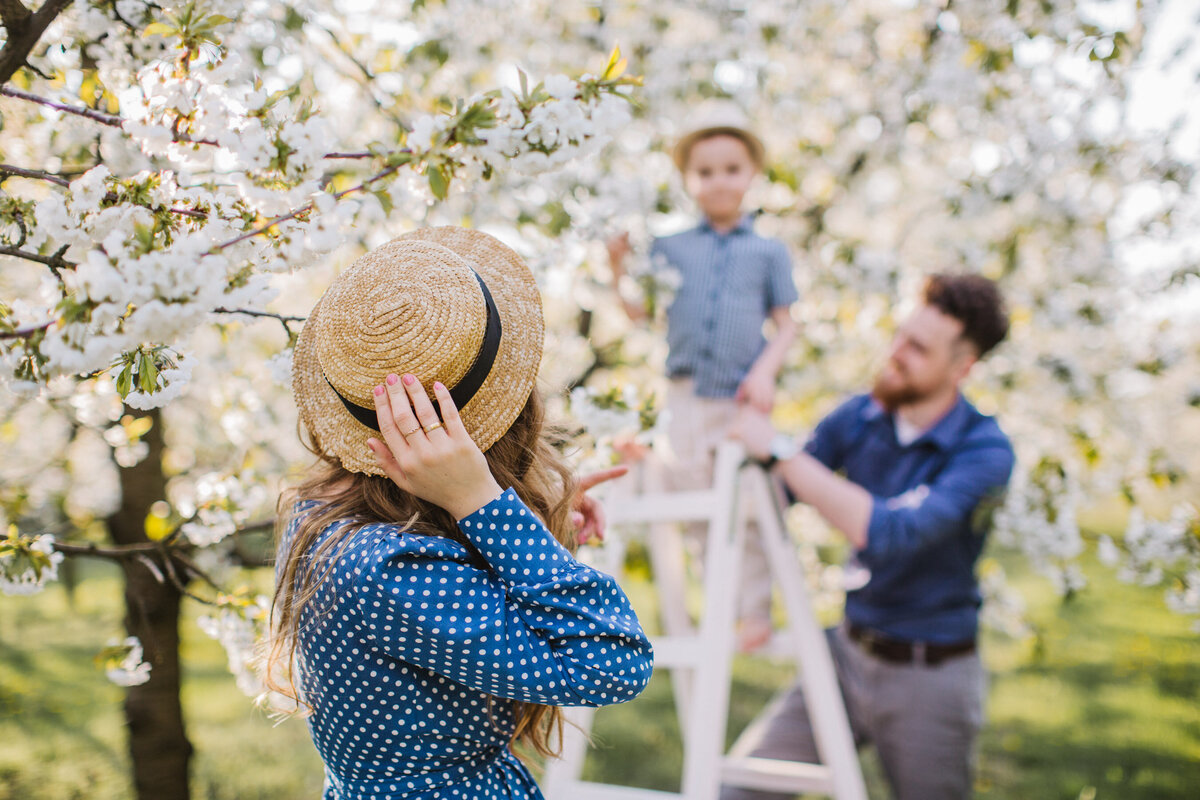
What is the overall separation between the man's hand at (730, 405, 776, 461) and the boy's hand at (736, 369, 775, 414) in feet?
0.37

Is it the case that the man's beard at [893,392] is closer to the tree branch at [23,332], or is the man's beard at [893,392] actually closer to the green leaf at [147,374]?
the green leaf at [147,374]

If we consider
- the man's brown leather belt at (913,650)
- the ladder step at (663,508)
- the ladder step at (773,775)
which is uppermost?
the ladder step at (663,508)

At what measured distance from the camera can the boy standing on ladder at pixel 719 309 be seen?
3.11 metres

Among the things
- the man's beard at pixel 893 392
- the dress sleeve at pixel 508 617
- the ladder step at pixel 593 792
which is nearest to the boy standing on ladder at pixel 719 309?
the man's beard at pixel 893 392

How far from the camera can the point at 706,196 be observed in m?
3.24

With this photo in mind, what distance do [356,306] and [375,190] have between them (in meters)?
0.21

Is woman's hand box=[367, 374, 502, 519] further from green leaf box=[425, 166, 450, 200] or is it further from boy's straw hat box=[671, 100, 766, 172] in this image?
boy's straw hat box=[671, 100, 766, 172]

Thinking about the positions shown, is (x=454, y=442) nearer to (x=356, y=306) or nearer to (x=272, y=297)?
(x=356, y=306)

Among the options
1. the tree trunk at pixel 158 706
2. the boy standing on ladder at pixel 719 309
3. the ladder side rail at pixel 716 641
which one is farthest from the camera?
the boy standing on ladder at pixel 719 309

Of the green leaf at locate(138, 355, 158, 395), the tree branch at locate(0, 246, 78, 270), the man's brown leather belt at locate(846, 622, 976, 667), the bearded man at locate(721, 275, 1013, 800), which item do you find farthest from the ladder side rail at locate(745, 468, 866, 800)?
the tree branch at locate(0, 246, 78, 270)

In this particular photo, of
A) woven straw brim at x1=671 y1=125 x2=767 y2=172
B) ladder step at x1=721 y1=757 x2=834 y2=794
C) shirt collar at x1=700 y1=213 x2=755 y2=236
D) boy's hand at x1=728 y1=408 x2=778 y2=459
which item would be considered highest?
woven straw brim at x1=671 y1=125 x2=767 y2=172

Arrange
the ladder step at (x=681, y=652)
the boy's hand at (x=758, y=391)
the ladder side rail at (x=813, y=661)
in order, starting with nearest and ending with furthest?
the ladder step at (x=681, y=652), the ladder side rail at (x=813, y=661), the boy's hand at (x=758, y=391)

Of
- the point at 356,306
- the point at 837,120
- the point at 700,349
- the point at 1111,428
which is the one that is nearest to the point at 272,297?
the point at 356,306

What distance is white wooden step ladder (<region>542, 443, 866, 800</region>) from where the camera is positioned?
2.21 meters
